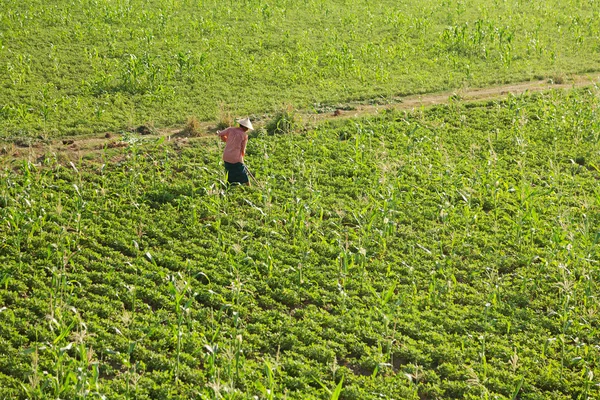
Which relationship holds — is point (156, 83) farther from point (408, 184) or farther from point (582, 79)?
point (582, 79)

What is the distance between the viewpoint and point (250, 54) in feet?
64.5

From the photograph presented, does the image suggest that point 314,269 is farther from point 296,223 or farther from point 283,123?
point 283,123

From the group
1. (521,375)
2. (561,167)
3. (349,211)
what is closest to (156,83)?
(349,211)

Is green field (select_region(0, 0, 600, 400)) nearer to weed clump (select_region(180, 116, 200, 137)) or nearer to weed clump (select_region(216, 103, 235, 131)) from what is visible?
weed clump (select_region(216, 103, 235, 131))

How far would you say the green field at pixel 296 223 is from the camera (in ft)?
30.2

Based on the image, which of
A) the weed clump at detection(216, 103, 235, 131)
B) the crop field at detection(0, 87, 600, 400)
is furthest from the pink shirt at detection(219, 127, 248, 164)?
the weed clump at detection(216, 103, 235, 131)

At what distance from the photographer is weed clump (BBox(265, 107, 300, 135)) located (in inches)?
607

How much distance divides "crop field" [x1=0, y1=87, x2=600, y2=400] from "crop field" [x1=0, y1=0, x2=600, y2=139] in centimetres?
213

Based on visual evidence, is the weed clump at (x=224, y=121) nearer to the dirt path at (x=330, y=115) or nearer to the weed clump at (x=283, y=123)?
the dirt path at (x=330, y=115)

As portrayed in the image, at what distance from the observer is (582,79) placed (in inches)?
733

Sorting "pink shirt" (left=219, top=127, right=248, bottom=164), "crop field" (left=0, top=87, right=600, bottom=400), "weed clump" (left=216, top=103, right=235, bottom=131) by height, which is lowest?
"crop field" (left=0, top=87, right=600, bottom=400)

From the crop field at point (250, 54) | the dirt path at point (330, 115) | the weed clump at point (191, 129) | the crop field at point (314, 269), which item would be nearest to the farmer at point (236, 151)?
the crop field at point (314, 269)

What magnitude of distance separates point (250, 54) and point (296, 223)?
858 cm

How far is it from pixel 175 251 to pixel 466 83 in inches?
345
